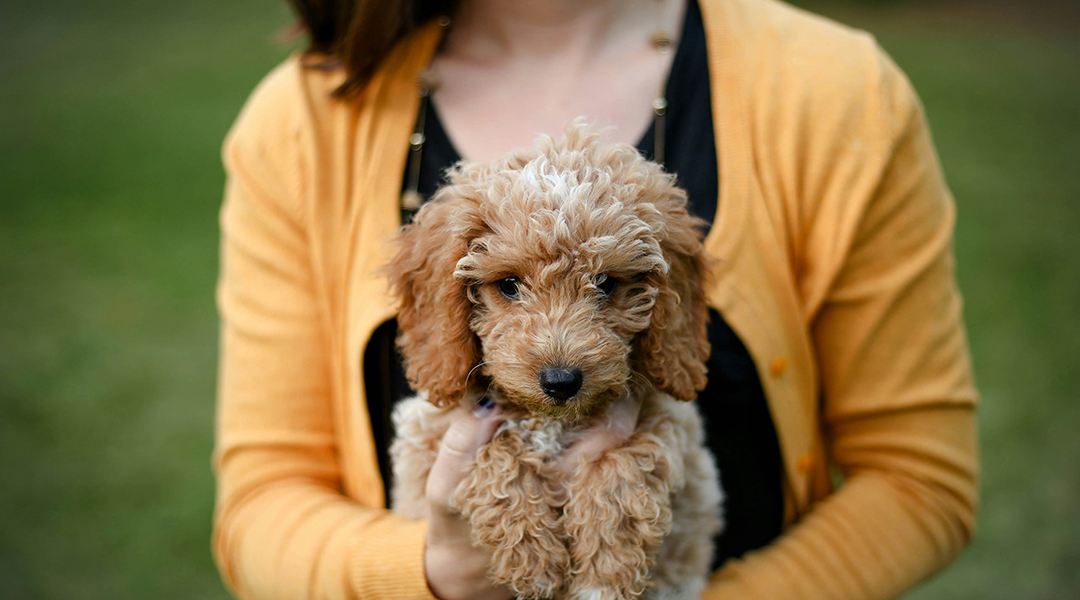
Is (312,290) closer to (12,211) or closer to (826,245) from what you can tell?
(826,245)

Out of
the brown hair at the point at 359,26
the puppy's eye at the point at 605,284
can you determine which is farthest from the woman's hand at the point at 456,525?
the brown hair at the point at 359,26

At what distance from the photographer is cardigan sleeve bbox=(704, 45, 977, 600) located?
2.20 m

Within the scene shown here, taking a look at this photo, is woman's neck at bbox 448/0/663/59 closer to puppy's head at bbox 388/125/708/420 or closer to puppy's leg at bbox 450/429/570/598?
puppy's head at bbox 388/125/708/420

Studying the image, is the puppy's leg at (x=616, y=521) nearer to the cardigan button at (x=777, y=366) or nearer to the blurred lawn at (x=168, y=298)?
the cardigan button at (x=777, y=366)

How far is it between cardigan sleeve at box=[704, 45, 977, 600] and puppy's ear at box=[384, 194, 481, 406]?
0.99 metres

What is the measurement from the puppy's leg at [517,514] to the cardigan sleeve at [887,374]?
2.07 ft

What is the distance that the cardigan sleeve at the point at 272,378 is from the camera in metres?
2.30

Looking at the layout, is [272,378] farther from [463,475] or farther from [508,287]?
[508,287]

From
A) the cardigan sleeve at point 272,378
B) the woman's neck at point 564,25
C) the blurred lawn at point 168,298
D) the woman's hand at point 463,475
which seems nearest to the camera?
the woman's hand at point 463,475

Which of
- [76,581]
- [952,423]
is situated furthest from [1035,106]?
[76,581]

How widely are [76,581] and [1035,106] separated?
13.6 m

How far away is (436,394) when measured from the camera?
1840mm

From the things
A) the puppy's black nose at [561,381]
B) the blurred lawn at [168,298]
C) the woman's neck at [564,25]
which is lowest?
the blurred lawn at [168,298]

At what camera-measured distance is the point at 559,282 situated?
168 cm
